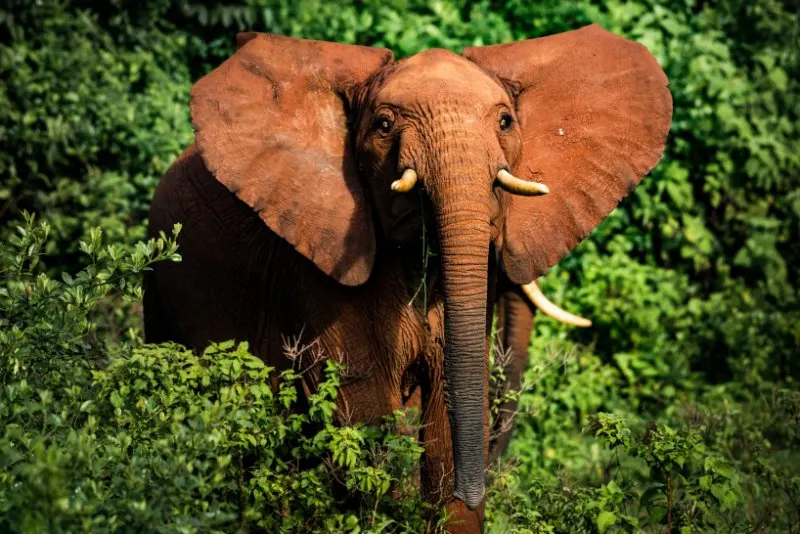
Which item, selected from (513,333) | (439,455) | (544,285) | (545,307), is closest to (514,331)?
(513,333)

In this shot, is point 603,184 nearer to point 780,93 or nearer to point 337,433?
point 337,433

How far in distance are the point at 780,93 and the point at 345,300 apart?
17.8 feet

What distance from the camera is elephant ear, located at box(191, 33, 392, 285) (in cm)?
533

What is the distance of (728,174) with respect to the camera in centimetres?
948

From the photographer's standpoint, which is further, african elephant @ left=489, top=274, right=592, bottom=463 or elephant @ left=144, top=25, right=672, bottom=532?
african elephant @ left=489, top=274, right=592, bottom=463

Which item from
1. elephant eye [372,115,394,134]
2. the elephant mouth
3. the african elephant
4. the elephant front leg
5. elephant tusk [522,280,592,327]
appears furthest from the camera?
the african elephant

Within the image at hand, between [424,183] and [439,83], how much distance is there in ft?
1.52

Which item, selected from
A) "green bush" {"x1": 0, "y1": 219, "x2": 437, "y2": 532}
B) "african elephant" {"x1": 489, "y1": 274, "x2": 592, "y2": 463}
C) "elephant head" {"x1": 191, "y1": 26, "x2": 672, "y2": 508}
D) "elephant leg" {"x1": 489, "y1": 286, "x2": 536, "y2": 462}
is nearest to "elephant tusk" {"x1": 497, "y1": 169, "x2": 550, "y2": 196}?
"elephant head" {"x1": 191, "y1": 26, "x2": 672, "y2": 508}

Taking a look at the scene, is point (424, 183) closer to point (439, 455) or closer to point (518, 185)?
point (518, 185)

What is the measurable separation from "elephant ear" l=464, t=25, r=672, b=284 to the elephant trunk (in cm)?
60

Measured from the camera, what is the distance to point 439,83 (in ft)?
16.9

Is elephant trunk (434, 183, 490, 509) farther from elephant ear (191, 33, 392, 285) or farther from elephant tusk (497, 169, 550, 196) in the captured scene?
elephant ear (191, 33, 392, 285)

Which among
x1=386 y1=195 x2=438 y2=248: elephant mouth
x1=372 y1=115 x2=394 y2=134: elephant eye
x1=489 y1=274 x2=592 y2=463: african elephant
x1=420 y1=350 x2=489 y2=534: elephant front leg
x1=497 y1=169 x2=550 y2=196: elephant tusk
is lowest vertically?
x1=489 y1=274 x2=592 y2=463: african elephant

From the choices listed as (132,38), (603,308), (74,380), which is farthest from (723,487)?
(132,38)
